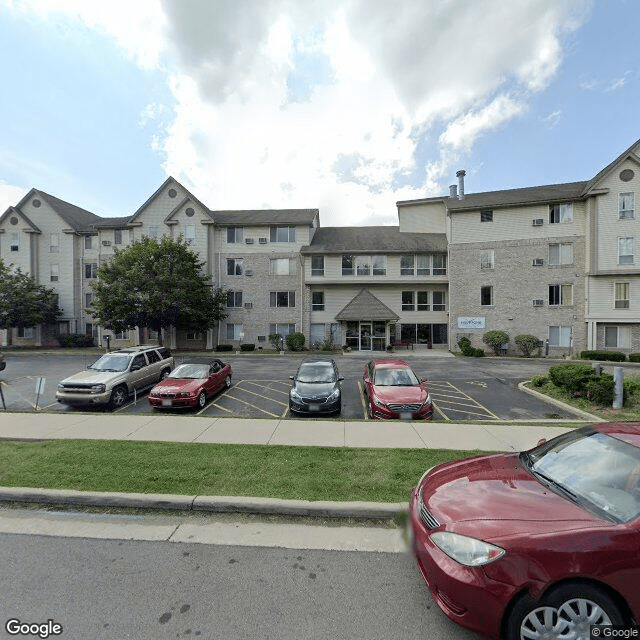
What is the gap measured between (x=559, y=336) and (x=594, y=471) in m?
26.2

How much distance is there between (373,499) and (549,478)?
2043 mm

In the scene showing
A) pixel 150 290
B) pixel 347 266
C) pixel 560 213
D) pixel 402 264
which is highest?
pixel 560 213

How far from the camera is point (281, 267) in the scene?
2848cm

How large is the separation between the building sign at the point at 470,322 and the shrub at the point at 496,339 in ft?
3.33

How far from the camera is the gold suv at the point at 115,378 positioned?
9914mm

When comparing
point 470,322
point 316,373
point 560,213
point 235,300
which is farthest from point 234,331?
point 560,213

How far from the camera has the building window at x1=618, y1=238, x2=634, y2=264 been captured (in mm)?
22781

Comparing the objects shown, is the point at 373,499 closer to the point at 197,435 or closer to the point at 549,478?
the point at 549,478

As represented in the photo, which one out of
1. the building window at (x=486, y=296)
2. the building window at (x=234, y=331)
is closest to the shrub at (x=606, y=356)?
the building window at (x=486, y=296)

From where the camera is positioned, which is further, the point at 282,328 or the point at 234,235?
the point at 234,235

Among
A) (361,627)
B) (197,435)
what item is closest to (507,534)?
(361,627)

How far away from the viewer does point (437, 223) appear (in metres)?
30.8

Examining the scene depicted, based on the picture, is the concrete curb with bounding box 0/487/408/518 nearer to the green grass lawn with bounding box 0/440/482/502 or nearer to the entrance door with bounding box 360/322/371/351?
the green grass lawn with bounding box 0/440/482/502

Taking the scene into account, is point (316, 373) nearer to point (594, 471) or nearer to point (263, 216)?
point (594, 471)
